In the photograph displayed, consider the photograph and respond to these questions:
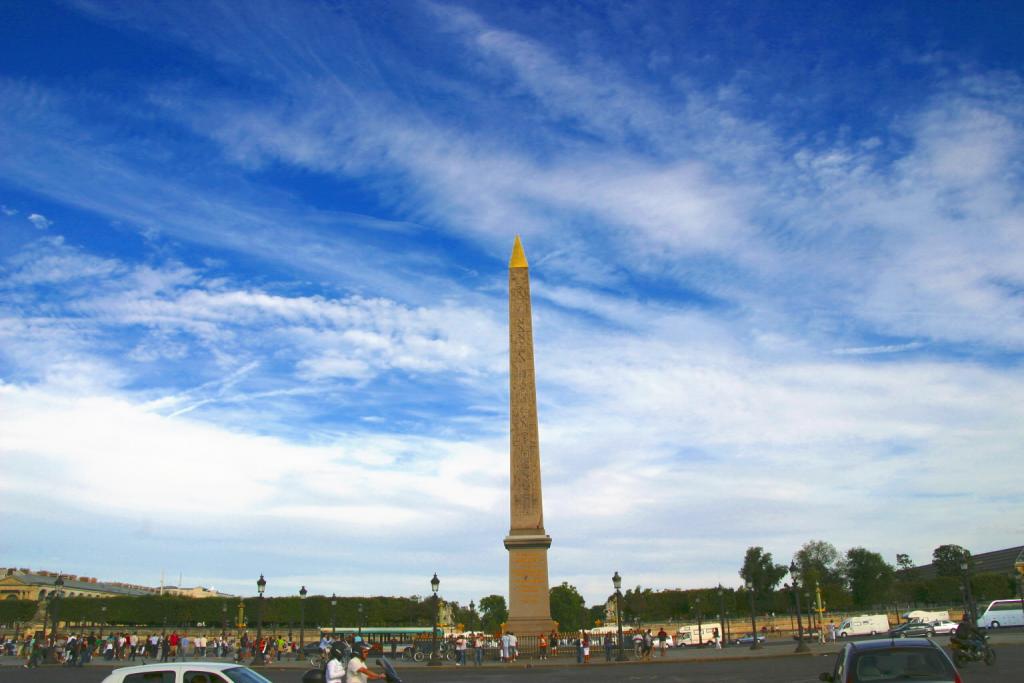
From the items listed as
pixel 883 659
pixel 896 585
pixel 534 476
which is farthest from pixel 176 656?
pixel 896 585

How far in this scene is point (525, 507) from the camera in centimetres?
3388

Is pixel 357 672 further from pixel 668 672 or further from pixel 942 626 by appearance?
pixel 942 626

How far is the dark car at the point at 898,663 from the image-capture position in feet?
26.1

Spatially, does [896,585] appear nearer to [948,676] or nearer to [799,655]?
[799,655]

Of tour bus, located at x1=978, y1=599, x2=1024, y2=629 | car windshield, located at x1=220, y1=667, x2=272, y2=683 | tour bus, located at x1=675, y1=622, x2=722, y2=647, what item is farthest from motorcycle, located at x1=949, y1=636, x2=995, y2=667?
tour bus, located at x1=978, y1=599, x2=1024, y2=629

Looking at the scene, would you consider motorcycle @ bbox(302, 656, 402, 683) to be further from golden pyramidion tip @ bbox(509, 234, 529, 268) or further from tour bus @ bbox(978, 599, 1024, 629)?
tour bus @ bbox(978, 599, 1024, 629)

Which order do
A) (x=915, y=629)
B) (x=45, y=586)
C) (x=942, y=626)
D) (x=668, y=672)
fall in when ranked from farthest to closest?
(x=45, y=586) < (x=942, y=626) < (x=915, y=629) < (x=668, y=672)

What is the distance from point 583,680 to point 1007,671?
10781 mm

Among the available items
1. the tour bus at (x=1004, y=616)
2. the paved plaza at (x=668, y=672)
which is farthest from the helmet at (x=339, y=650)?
the tour bus at (x=1004, y=616)

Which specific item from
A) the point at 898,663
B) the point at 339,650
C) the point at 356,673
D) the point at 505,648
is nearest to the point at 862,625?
the point at 505,648

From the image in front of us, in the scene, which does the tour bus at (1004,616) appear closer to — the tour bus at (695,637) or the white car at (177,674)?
the tour bus at (695,637)

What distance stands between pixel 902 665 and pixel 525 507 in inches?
1032

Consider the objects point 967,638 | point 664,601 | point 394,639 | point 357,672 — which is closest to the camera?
point 357,672

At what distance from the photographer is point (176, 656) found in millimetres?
44531
